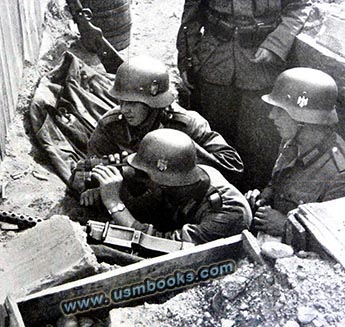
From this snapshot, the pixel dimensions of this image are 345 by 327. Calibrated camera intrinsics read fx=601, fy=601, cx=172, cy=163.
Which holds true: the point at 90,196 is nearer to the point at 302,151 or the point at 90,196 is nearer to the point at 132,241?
the point at 132,241

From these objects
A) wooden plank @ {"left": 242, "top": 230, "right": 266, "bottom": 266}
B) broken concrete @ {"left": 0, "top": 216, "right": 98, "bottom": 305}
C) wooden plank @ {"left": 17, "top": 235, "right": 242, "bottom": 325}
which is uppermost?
wooden plank @ {"left": 242, "top": 230, "right": 266, "bottom": 266}

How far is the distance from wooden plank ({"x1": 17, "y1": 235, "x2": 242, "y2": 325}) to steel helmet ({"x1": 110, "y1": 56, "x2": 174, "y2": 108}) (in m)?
2.13

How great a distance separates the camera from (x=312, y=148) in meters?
4.87

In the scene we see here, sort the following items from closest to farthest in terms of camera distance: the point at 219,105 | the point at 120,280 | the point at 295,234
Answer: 1. the point at 120,280
2. the point at 295,234
3. the point at 219,105

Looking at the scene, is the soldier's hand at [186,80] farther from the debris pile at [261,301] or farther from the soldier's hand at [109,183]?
the debris pile at [261,301]

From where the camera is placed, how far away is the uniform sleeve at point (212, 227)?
14.1 feet

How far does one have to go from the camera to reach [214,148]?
541 cm

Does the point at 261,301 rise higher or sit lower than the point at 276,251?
lower

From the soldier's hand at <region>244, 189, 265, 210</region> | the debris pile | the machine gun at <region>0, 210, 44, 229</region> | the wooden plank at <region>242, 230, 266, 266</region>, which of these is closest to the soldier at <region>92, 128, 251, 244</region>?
the soldier's hand at <region>244, 189, 265, 210</region>

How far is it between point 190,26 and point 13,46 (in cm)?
191

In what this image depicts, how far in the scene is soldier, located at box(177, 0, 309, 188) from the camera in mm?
6215

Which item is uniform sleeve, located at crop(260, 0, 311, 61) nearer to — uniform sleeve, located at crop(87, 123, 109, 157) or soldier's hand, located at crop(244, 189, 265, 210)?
soldier's hand, located at crop(244, 189, 265, 210)

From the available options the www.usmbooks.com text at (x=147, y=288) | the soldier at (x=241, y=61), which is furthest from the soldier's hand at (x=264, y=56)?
the www.usmbooks.com text at (x=147, y=288)

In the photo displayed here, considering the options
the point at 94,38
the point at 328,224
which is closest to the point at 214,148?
the point at 328,224
